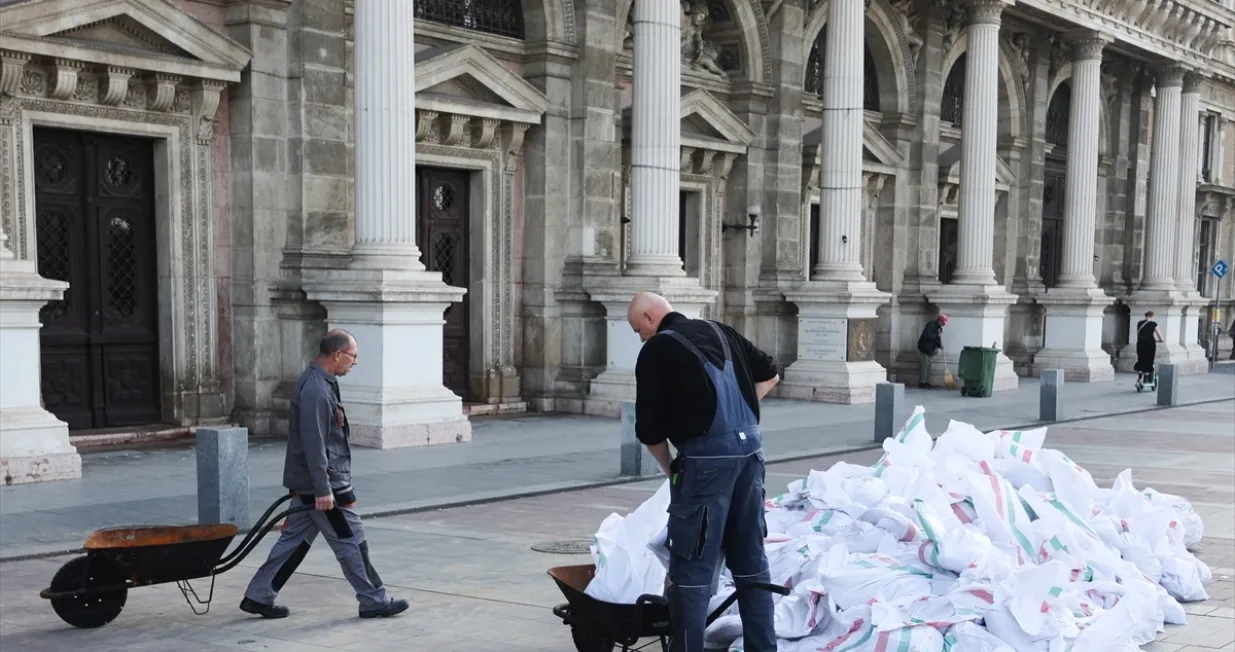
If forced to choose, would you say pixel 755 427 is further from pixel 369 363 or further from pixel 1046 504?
pixel 369 363

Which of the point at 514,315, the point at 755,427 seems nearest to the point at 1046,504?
the point at 755,427

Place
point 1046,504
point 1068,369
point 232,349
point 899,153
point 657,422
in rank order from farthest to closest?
point 1068,369, point 899,153, point 232,349, point 1046,504, point 657,422

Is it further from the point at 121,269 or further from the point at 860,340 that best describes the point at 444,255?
the point at 860,340

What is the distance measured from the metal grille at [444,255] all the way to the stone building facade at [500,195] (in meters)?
0.04

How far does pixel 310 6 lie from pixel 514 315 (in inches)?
228

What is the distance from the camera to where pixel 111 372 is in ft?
48.9

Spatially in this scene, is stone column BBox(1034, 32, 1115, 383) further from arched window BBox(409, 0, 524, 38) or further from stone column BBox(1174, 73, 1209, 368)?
arched window BBox(409, 0, 524, 38)

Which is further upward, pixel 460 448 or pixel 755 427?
pixel 755 427

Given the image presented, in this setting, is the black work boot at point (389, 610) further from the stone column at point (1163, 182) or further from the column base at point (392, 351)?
the stone column at point (1163, 182)

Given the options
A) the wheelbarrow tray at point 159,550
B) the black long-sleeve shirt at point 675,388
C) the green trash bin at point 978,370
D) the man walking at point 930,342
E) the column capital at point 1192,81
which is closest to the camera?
the black long-sleeve shirt at point 675,388

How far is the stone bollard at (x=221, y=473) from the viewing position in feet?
31.6

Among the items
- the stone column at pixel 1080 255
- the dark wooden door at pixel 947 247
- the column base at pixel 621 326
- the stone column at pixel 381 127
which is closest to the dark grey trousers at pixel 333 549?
the stone column at pixel 381 127

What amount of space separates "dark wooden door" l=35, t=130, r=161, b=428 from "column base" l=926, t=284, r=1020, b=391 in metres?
16.2

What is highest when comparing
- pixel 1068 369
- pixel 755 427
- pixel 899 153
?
pixel 899 153
